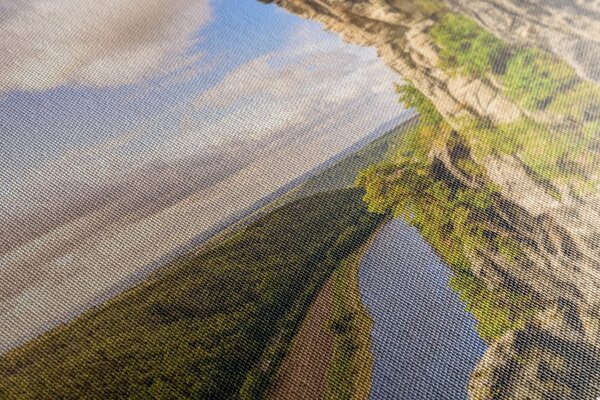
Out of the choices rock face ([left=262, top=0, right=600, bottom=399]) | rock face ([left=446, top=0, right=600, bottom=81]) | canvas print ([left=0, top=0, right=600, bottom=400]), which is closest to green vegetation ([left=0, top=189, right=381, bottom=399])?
canvas print ([left=0, top=0, right=600, bottom=400])

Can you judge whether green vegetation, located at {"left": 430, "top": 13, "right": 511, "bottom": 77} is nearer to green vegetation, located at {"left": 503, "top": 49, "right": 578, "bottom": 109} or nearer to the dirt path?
green vegetation, located at {"left": 503, "top": 49, "right": 578, "bottom": 109}

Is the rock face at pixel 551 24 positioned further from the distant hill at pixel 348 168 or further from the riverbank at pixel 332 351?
the riverbank at pixel 332 351

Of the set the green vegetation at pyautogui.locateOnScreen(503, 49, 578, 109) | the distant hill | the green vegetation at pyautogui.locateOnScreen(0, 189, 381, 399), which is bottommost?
the green vegetation at pyautogui.locateOnScreen(0, 189, 381, 399)

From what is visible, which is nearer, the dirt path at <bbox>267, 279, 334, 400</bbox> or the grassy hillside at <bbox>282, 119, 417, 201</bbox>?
the dirt path at <bbox>267, 279, 334, 400</bbox>

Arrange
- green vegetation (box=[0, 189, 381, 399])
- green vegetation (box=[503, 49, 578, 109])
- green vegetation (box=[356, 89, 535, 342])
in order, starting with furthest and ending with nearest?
green vegetation (box=[503, 49, 578, 109]) < green vegetation (box=[356, 89, 535, 342]) < green vegetation (box=[0, 189, 381, 399])

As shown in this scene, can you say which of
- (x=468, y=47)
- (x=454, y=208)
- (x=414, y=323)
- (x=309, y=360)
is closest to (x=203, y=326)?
(x=309, y=360)

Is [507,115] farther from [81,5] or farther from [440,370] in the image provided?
[81,5]

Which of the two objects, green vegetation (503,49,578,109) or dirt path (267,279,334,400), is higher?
green vegetation (503,49,578,109)
